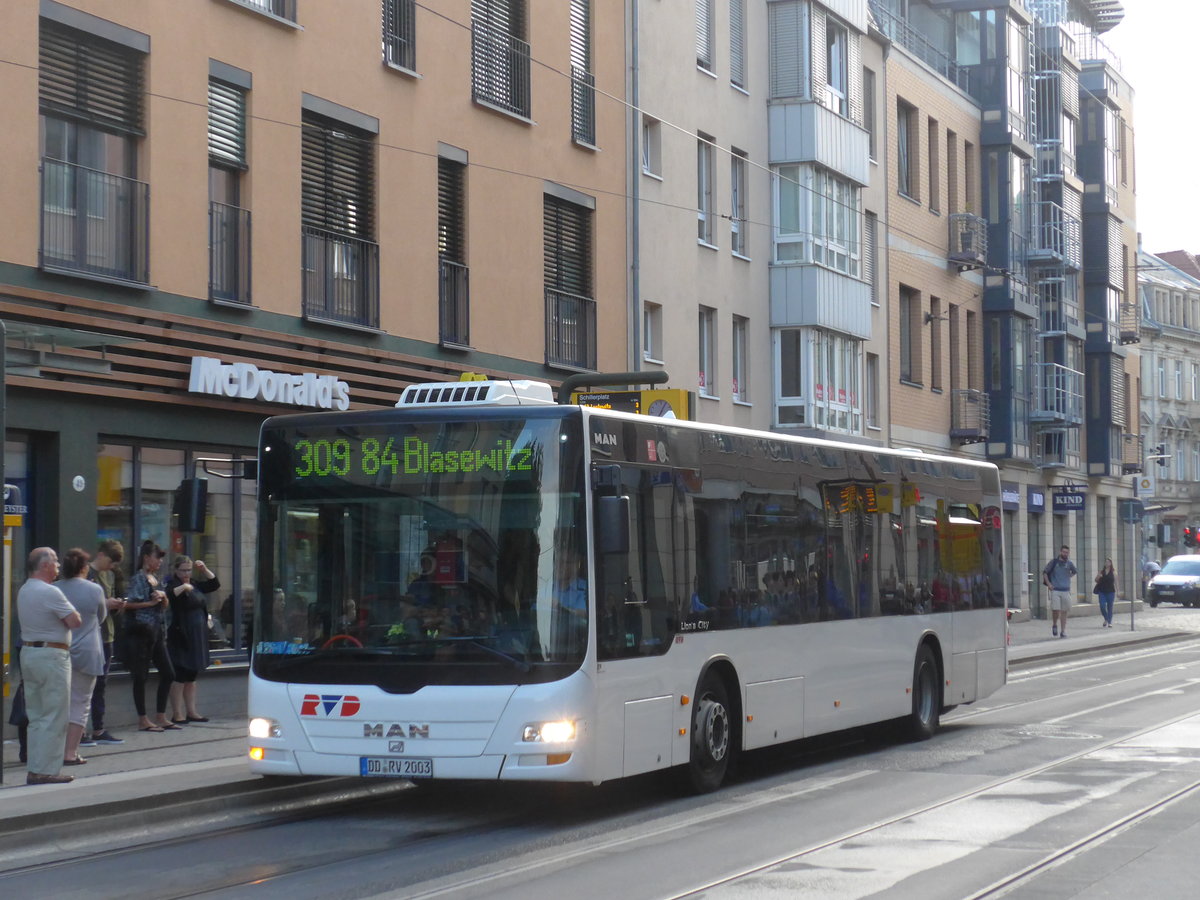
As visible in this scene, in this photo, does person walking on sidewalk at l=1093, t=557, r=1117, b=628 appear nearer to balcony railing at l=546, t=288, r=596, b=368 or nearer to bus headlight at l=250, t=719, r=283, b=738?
balcony railing at l=546, t=288, r=596, b=368

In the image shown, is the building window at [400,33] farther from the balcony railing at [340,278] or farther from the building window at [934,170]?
the building window at [934,170]

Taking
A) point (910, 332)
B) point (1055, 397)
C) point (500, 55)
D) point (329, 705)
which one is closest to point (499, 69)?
point (500, 55)

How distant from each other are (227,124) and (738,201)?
1558 centimetres

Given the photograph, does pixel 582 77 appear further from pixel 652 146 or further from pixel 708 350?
pixel 708 350

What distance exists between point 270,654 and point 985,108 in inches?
1497

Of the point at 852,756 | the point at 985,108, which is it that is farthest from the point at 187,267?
the point at 985,108

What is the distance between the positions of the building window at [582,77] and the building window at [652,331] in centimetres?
347

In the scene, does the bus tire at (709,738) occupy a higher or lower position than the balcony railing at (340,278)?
lower

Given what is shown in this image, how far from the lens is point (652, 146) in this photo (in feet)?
98.7

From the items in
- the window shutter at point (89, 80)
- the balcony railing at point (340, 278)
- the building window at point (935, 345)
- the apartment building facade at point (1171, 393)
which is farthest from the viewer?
the apartment building facade at point (1171, 393)

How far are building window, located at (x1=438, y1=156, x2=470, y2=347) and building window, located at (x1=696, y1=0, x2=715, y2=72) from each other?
936cm

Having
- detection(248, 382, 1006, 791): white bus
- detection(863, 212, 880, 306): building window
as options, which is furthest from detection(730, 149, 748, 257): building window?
detection(248, 382, 1006, 791): white bus

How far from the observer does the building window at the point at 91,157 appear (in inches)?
676

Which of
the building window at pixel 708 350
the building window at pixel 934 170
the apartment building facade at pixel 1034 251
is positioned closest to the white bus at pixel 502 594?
the building window at pixel 708 350
